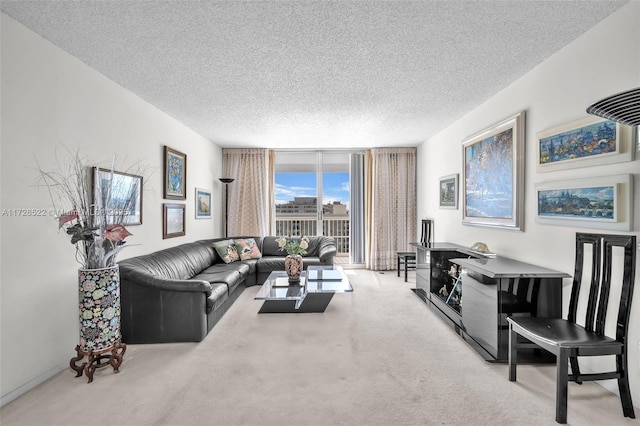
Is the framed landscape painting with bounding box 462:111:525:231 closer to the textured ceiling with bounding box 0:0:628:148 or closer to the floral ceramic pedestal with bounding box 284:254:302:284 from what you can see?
the textured ceiling with bounding box 0:0:628:148

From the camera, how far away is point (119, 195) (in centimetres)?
312

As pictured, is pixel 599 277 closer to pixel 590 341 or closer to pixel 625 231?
pixel 625 231

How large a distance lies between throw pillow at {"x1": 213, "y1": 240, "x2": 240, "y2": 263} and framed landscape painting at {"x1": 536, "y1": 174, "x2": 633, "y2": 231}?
170 inches

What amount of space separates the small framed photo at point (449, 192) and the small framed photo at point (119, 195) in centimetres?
420

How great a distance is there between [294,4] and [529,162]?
8.31 feet

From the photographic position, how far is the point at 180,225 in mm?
4562

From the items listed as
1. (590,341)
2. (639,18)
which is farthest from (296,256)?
(639,18)

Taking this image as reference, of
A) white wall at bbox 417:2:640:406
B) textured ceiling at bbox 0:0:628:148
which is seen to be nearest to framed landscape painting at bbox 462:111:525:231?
white wall at bbox 417:2:640:406

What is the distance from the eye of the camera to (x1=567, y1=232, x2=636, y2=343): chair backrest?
5.98 feet

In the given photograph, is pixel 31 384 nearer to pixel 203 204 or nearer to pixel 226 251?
pixel 226 251

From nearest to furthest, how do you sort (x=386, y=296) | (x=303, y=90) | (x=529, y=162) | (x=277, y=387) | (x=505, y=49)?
(x=277, y=387) < (x=505, y=49) < (x=529, y=162) < (x=303, y=90) < (x=386, y=296)

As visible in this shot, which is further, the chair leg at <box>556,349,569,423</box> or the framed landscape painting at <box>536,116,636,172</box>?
the framed landscape painting at <box>536,116,636,172</box>

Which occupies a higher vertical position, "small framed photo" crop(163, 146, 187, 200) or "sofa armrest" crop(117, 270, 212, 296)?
"small framed photo" crop(163, 146, 187, 200)

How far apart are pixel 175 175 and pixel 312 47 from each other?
2.98 metres
